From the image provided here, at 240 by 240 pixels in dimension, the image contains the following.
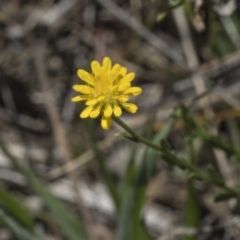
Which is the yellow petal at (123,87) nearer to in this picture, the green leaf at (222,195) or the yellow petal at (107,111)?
the yellow petal at (107,111)

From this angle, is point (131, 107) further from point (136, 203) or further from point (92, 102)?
point (136, 203)

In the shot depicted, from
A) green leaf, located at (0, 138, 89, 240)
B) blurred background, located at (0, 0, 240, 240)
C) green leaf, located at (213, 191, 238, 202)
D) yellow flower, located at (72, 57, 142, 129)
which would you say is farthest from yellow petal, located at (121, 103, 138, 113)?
blurred background, located at (0, 0, 240, 240)

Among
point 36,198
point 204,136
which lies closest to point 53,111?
point 36,198

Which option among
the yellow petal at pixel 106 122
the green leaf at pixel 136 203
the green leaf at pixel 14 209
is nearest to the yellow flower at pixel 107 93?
the yellow petal at pixel 106 122

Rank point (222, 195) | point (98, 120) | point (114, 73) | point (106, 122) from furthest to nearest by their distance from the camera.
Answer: point (98, 120) → point (222, 195) → point (114, 73) → point (106, 122)

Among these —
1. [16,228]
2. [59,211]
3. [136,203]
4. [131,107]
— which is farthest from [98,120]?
[131,107]

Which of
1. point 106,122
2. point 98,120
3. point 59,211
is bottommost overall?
point 106,122
